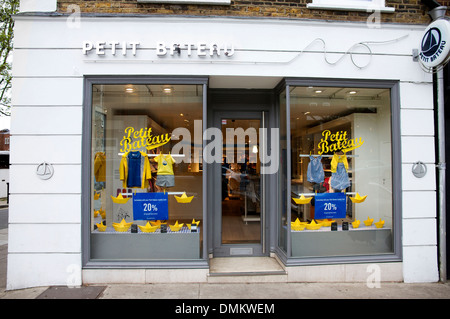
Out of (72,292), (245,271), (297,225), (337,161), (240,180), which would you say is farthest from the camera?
(240,180)

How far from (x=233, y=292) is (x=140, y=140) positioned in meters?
3.02

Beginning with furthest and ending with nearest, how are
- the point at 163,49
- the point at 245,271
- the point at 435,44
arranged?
the point at 245,271 < the point at 163,49 < the point at 435,44

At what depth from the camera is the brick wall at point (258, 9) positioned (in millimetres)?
4633

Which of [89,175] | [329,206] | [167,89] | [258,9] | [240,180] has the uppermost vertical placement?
[258,9]

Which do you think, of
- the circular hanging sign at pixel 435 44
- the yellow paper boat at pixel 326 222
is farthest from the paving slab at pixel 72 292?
the circular hanging sign at pixel 435 44

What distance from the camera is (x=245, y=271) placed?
471cm

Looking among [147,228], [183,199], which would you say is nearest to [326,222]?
[183,199]

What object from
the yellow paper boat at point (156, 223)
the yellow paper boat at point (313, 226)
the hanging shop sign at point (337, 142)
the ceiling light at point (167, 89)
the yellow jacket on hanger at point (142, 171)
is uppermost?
the ceiling light at point (167, 89)

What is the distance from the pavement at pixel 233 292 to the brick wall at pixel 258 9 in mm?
4481

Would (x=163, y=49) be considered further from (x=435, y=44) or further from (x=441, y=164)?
(x=441, y=164)

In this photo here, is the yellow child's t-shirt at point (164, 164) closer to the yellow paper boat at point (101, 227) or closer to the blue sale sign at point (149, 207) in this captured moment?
the blue sale sign at point (149, 207)

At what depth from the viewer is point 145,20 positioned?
456 centimetres

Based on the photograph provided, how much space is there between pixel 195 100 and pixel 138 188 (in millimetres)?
1889
